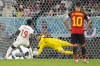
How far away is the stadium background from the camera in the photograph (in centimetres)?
1672

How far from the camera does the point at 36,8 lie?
17.3 meters

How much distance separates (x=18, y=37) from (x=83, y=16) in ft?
12.7

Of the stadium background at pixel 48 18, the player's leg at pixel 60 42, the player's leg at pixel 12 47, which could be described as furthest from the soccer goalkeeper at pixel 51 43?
the player's leg at pixel 12 47

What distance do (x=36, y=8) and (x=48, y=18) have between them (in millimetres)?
823

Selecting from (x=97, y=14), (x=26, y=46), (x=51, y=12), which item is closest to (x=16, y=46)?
(x=26, y=46)

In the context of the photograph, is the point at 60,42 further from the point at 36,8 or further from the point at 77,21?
the point at 77,21

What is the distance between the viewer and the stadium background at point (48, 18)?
16719mm

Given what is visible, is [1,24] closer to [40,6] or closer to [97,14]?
[40,6]

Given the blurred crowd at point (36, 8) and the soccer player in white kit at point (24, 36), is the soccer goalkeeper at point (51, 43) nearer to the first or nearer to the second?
the soccer player in white kit at point (24, 36)

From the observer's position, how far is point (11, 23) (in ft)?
54.7

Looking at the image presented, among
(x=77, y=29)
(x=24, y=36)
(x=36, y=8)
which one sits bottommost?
(x=24, y=36)

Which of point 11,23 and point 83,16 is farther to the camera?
point 11,23

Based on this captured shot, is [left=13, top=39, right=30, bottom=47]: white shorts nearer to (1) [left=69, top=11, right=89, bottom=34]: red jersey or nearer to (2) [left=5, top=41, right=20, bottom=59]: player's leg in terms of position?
(2) [left=5, top=41, right=20, bottom=59]: player's leg

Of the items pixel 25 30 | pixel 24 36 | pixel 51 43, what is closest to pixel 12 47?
pixel 24 36
